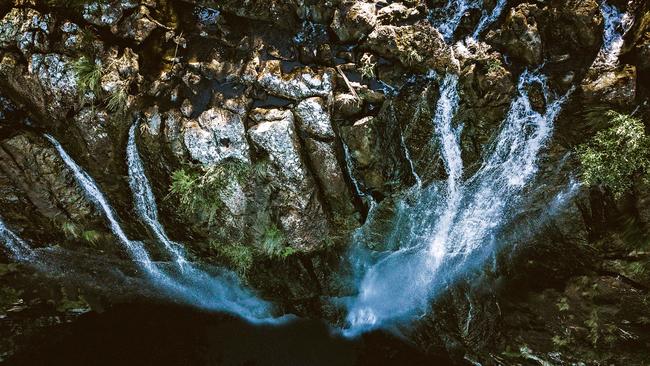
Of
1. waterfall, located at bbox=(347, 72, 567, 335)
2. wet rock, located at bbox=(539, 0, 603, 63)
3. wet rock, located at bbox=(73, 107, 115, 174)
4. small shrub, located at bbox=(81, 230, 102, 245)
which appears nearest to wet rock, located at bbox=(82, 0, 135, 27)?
wet rock, located at bbox=(73, 107, 115, 174)

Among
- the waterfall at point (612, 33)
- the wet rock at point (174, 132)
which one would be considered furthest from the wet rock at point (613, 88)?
the wet rock at point (174, 132)

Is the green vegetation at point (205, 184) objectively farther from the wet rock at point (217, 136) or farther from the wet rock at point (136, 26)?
the wet rock at point (136, 26)

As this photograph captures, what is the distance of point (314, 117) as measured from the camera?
6289 mm

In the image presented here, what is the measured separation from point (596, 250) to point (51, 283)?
38.4 feet

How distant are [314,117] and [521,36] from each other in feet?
12.0

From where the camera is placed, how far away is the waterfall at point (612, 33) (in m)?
6.09

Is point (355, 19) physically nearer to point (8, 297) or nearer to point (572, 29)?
point (572, 29)

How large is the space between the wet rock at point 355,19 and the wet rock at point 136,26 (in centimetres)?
314

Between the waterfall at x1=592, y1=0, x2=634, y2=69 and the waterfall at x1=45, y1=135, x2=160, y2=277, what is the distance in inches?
354

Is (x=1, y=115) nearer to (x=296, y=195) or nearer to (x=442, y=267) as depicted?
(x=296, y=195)

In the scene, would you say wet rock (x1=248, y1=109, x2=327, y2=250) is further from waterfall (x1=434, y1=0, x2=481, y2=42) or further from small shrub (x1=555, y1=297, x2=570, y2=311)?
small shrub (x1=555, y1=297, x2=570, y2=311)

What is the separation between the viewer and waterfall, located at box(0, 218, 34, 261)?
758 cm

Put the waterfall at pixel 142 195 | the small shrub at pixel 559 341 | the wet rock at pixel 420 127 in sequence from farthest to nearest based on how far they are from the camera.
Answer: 1. the small shrub at pixel 559 341
2. the waterfall at pixel 142 195
3. the wet rock at pixel 420 127

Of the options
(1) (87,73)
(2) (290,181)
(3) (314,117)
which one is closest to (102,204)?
(1) (87,73)
